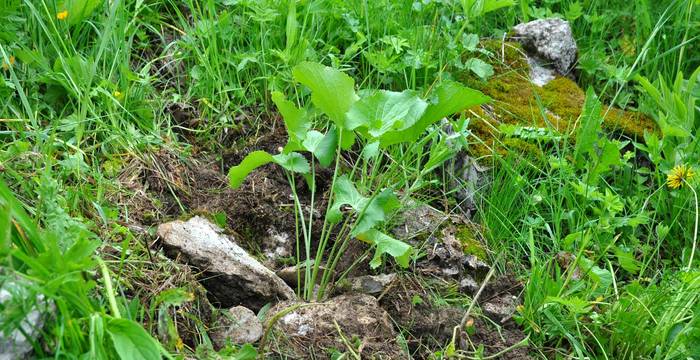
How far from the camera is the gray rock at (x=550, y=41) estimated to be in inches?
160

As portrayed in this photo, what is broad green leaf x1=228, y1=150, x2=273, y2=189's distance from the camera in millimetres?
2773

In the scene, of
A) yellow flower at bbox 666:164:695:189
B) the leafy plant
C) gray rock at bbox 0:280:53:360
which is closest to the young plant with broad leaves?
the leafy plant

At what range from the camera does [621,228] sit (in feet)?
11.3

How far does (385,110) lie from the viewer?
2627mm

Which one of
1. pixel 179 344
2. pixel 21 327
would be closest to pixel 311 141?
pixel 179 344

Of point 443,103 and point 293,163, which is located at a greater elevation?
point 443,103

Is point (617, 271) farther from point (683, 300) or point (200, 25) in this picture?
point (200, 25)

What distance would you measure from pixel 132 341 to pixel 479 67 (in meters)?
2.24

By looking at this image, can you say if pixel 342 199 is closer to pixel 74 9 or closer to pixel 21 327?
pixel 21 327

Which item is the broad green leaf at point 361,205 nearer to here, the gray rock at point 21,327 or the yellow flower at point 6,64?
the gray rock at point 21,327

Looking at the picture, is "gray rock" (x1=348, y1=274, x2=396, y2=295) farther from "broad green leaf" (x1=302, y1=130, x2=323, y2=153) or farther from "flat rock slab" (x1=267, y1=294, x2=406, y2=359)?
"broad green leaf" (x1=302, y1=130, x2=323, y2=153)

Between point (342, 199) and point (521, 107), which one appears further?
point (521, 107)

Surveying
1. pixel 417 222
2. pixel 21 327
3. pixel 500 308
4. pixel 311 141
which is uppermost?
pixel 21 327

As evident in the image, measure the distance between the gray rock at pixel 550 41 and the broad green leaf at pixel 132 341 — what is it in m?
2.65
